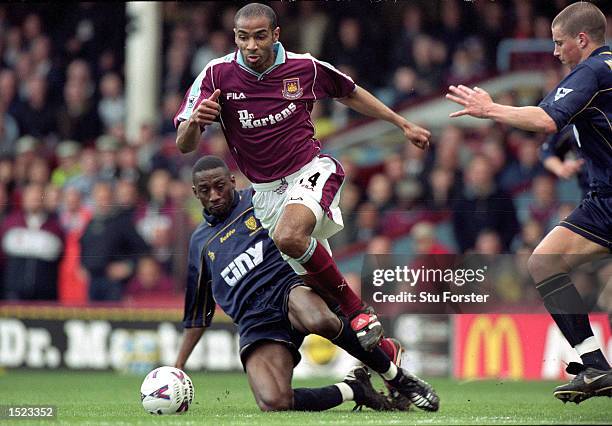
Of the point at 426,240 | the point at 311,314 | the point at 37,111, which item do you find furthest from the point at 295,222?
the point at 37,111

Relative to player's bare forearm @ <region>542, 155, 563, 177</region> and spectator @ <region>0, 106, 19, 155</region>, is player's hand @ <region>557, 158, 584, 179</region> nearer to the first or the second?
player's bare forearm @ <region>542, 155, 563, 177</region>

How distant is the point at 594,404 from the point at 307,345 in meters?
4.68

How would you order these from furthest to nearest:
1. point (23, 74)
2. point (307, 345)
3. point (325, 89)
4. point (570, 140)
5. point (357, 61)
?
point (23, 74), point (307, 345), point (357, 61), point (570, 140), point (325, 89)

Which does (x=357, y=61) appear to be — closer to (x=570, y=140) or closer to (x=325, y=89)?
(x=570, y=140)

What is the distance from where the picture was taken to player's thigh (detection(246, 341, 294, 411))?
7648 millimetres

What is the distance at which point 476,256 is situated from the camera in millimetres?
8961

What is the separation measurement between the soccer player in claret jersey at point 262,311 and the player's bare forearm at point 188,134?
0.71 meters

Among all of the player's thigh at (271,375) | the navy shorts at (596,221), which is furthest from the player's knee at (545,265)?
the player's thigh at (271,375)

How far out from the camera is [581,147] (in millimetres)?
7352

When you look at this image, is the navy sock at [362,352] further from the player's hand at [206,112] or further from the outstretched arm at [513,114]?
the outstretched arm at [513,114]

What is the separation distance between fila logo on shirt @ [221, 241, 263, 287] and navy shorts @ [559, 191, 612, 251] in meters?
2.16

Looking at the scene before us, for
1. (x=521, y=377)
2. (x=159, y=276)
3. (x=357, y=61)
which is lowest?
(x=521, y=377)

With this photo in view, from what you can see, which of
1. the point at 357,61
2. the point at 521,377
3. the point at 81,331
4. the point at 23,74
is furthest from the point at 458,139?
the point at 23,74

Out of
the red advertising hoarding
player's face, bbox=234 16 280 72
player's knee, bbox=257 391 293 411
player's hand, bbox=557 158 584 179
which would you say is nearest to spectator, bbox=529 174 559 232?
player's hand, bbox=557 158 584 179
